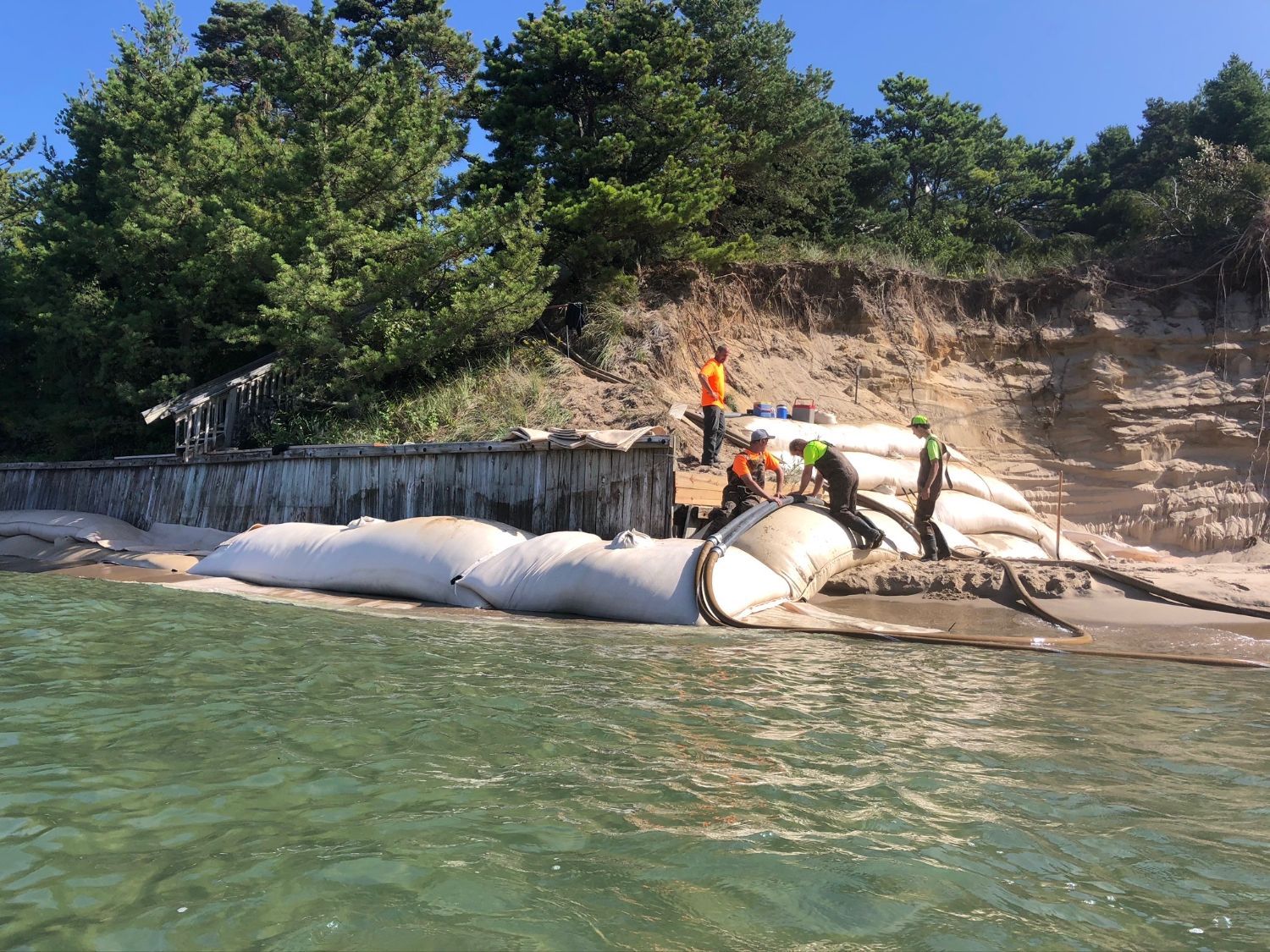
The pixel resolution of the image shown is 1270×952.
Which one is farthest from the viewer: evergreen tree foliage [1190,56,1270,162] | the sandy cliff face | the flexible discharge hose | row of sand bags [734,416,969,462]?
evergreen tree foliage [1190,56,1270,162]

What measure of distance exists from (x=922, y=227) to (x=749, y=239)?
20.4ft

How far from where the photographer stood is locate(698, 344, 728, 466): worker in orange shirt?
448 inches

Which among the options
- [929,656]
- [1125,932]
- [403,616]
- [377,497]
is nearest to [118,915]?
[1125,932]

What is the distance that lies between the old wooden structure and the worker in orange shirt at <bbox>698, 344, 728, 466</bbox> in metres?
8.64

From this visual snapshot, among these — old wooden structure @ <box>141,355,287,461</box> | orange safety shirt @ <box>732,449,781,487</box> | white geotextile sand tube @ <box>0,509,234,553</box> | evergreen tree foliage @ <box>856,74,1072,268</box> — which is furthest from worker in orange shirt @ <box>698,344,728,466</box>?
evergreen tree foliage @ <box>856,74,1072,268</box>

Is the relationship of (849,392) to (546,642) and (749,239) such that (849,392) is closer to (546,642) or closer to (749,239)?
(749,239)

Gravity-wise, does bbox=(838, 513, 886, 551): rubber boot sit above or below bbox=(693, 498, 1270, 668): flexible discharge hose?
above

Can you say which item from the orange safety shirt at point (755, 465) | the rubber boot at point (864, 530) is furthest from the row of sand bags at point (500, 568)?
the orange safety shirt at point (755, 465)

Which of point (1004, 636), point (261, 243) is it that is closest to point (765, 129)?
point (261, 243)

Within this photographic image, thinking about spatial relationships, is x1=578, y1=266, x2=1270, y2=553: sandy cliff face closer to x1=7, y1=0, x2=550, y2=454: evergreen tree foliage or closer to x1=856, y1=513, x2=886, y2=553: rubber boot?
x1=7, y1=0, x2=550, y2=454: evergreen tree foliage

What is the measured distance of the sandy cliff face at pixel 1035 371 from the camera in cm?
1662

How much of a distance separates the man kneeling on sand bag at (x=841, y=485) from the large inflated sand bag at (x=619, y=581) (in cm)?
132

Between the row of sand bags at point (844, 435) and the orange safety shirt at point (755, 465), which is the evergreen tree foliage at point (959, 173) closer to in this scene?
the row of sand bags at point (844, 435)

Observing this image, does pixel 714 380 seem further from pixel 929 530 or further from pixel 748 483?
pixel 929 530
